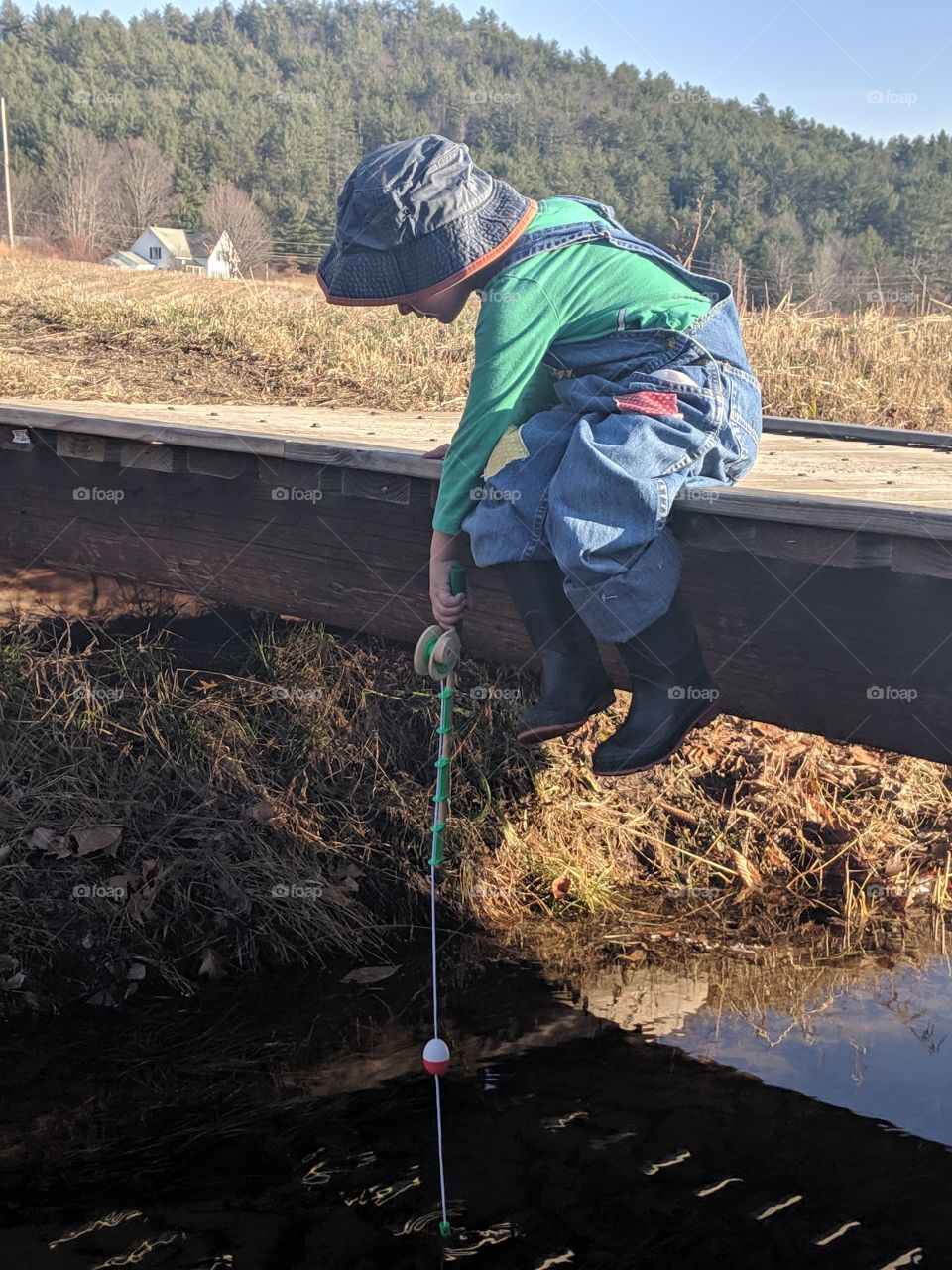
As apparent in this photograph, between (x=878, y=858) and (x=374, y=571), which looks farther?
(x=878, y=858)

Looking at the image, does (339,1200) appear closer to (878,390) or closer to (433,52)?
(878,390)

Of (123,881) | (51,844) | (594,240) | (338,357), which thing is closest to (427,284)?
(594,240)

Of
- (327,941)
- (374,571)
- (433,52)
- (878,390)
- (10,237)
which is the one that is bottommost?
(327,941)

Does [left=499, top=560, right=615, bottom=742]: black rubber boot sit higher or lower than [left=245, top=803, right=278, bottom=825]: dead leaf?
higher

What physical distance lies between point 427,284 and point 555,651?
3.11 feet

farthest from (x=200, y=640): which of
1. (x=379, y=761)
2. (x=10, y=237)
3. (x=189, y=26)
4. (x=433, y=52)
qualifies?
(x=189, y=26)

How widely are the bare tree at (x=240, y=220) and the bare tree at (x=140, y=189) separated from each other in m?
2.77

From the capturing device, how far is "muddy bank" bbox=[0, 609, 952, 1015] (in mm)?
4348

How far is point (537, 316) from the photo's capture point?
294cm

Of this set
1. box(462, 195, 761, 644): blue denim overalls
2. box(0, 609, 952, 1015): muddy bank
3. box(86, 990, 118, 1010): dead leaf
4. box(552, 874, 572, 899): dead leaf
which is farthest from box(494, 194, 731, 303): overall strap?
box(86, 990, 118, 1010): dead leaf

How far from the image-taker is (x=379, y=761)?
4922 millimetres

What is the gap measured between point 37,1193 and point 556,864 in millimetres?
2286

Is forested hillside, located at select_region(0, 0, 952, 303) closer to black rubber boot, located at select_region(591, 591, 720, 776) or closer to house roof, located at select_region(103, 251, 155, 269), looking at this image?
house roof, located at select_region(103, 251, 155, 269)

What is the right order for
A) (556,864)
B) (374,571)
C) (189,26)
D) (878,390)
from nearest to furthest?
(374,571), (556,864), (878,390), (189,26)
